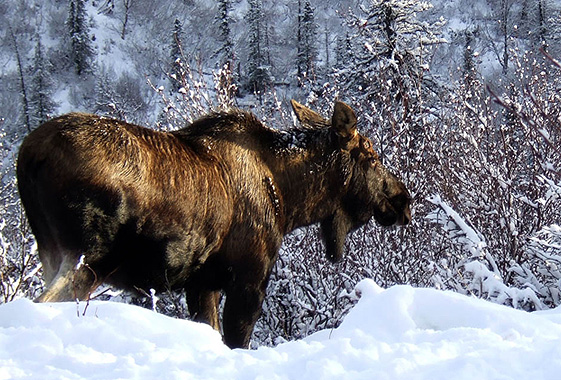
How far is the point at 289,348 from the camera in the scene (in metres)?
1.93

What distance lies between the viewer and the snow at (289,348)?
1.60 m

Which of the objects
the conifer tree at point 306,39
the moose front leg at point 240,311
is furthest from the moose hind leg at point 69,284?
the conifer tree at point 306,39

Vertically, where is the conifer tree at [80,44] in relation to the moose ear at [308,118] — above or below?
below

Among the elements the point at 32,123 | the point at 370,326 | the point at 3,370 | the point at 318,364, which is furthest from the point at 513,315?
the point at 32,123

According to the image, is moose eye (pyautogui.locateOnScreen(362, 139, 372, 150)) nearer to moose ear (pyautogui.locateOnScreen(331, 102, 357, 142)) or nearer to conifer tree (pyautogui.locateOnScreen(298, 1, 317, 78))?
moose ear (pyautogui.locateOnScreen(331, 102, 357, 142))

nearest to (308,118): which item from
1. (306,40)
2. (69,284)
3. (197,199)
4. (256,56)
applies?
(197,199)

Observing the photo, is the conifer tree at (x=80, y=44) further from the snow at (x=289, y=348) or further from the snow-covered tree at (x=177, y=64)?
the snow at (x=289, y=348)

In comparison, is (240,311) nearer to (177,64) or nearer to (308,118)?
(308,118)

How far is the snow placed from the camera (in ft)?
5.24

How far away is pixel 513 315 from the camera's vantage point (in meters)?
2.08

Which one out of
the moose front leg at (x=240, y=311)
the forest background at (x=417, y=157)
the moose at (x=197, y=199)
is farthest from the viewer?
the forest background at (x=417, y=157)

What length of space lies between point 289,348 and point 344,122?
2.79 meters

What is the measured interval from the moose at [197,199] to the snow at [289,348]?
0.54 meters

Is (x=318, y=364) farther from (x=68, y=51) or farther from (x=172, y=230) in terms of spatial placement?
(x=68, y=51)
